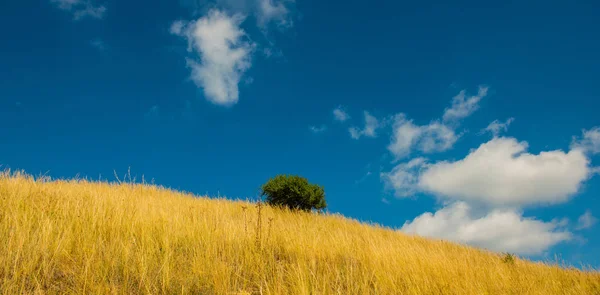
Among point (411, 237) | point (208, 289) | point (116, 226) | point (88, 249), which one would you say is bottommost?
point (208, 289)

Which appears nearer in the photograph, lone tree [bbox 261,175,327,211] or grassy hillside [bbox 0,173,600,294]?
grassy hillside [bbox 0,173,600,294]

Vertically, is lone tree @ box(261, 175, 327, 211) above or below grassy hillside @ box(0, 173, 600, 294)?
above

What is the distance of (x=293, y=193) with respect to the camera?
1416 cm

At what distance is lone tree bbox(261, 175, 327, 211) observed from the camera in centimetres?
1420

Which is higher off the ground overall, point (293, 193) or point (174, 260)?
point (293, 193)

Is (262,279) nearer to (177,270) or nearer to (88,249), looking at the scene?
(177,270)

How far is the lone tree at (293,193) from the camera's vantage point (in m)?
14.2

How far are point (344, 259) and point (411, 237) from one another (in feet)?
30.4

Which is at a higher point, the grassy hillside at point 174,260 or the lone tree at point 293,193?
the lone tree at point 293,193

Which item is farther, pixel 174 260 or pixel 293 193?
pixel 293 193

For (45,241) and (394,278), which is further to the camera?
(394,278)

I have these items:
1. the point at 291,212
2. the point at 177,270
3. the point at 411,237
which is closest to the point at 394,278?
the point at 177,270

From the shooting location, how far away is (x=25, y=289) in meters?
4.21

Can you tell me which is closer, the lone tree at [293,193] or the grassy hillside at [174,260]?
the grassy hillside at [174,260]
